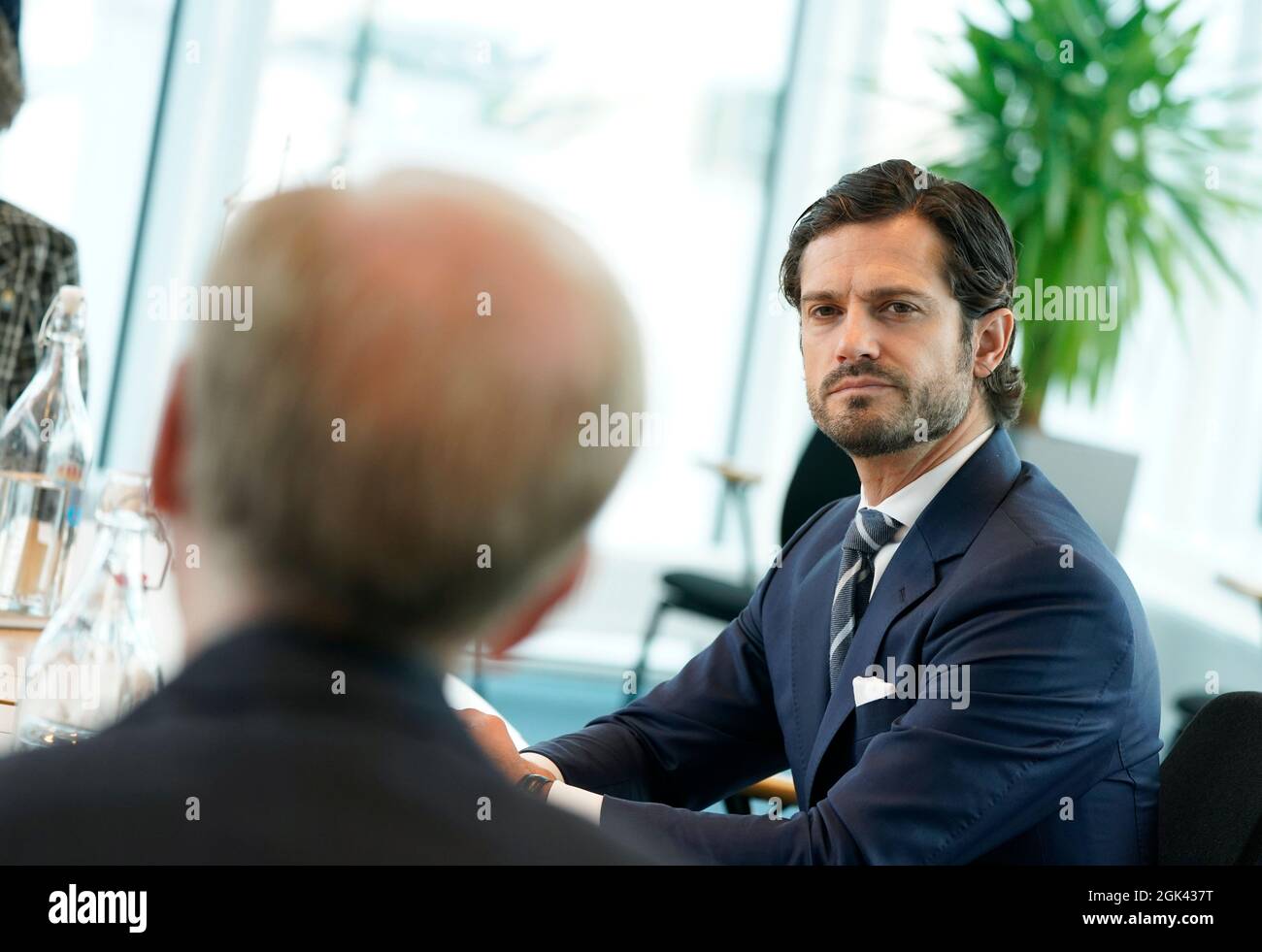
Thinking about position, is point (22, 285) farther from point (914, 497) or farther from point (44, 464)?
point (914, 497)

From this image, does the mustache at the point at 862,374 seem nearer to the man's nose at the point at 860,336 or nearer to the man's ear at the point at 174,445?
the man's nose at the point at 860,336

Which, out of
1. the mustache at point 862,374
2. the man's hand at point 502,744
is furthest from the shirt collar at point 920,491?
the man's hand at point 502,744

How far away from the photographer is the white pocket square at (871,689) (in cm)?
143

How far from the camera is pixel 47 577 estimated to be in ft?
5.11

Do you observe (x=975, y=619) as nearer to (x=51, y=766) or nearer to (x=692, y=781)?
(x=692, y=781)

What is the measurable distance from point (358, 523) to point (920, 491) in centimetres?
119

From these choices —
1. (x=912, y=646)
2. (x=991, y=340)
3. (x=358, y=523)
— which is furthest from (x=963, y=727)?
(x=358, y=523)

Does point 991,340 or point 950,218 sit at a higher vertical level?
point 950,218

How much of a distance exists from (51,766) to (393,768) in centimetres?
12

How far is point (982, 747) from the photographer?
4.24 feet

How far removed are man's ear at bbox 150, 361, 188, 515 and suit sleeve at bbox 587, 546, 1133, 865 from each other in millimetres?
887

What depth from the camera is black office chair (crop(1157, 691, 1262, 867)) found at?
4.12ft

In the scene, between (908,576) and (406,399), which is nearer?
(406,399)
